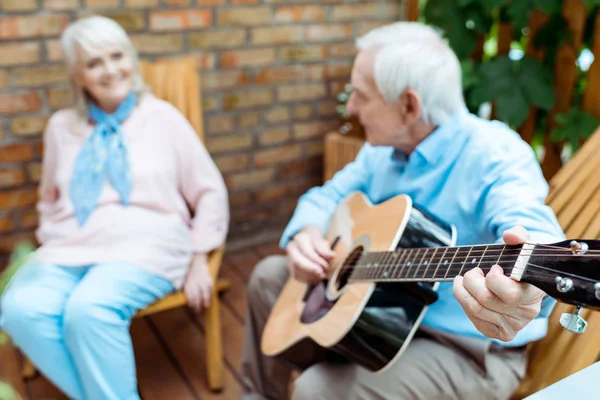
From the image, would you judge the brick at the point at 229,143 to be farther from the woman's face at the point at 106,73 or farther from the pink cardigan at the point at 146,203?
the woman's face at the point at 106,73

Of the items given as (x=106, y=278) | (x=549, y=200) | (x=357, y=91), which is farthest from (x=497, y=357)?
(x=106, y=278)

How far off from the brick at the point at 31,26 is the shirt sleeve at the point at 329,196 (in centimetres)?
111

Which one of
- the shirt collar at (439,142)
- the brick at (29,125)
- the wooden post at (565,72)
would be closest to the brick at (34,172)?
the brick at (29,125)

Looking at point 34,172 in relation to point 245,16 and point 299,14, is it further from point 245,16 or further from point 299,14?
point 299,14

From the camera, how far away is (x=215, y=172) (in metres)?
1.80

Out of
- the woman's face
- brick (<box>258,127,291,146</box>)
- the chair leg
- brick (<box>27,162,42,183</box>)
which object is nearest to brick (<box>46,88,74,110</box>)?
brick (<box>27,162,42,183</box>)

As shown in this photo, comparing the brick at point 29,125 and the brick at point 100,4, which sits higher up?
the brick at point 100,4

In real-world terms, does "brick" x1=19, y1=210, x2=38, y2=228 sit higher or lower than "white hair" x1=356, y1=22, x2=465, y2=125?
lower

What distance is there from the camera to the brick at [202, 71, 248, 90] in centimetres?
228

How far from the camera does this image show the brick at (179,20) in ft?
6.93

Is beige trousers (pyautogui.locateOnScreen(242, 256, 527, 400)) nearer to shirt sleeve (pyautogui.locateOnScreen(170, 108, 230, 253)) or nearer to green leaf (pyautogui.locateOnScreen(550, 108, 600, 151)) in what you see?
shirt sleeve (pyautogui.locateOnScreen(170, 108, 230, 253))

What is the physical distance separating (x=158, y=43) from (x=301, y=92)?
0.69 meters

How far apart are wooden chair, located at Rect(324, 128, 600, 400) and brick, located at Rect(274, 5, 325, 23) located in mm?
1393

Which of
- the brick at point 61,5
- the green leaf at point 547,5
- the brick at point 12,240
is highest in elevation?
the green leaf at point 547,5
